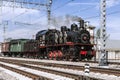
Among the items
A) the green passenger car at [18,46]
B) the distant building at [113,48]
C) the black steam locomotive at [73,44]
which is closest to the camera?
the black steam locomotive at [73,44]

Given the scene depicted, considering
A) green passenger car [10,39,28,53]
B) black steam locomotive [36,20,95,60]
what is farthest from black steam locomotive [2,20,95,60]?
green passenger car [10,39,28,53]

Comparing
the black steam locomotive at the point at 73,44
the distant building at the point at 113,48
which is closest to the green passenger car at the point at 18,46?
the distant building at the point at 113,48

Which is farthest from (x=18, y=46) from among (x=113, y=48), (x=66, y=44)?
(x=66, y=44)

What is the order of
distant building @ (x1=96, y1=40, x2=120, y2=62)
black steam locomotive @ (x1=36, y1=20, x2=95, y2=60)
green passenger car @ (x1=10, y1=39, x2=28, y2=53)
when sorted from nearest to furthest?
black steam locomotive @ (x1=36, y1=20, x2=95, y2=60) → distant building @ (x1=96, y1=40, x2=120, y2=62) → green passenger car @ (x1=10, y1=39, x2=28, y2=53)

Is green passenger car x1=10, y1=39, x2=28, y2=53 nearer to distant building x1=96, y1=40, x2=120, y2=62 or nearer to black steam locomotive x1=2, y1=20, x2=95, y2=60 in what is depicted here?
black steam locomotive x1=2, y1=20, x2=95, y2=60

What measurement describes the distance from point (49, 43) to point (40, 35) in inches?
157

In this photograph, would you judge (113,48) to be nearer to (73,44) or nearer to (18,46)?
(18,46)

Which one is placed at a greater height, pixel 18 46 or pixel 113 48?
pixel 18 46

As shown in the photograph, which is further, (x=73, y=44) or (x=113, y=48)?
(x=113, y=48)

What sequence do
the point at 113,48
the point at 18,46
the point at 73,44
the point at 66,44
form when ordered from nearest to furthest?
1. the point at 73,44
2. the point at 66,44
3. the point at 18,46
4. the point at 113,48

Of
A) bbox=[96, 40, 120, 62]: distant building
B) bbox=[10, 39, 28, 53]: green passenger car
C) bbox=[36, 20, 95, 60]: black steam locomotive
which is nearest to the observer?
bbox=[36, 20, 95, 60]: black steam locomotive

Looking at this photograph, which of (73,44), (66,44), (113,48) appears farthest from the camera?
(113,48)

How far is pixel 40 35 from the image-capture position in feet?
134

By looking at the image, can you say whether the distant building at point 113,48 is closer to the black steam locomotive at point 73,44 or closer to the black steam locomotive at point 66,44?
the black steam locomotive at point 66,44
